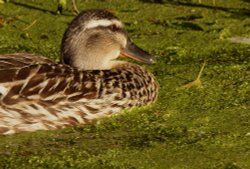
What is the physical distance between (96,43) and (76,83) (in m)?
0.69

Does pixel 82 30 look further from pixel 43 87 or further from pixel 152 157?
pixel 152 157

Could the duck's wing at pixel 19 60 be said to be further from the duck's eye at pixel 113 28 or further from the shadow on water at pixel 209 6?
the shadow on water at pixel 209 6

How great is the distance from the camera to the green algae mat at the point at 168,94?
5332mm

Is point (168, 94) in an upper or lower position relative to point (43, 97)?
lower

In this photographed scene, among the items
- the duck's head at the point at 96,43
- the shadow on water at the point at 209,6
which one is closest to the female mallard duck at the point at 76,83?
the duck's head at the point at 96,43

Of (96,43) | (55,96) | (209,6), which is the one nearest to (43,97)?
(55,96)

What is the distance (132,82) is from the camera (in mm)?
6449

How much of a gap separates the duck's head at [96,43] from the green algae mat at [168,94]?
1.40ft

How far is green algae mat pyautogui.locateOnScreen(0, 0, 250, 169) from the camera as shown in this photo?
533 centimetres

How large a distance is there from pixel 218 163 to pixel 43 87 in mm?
1366

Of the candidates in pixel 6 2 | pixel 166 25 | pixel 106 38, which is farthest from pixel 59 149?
pixel 6 2

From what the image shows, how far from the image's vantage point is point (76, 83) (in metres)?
6.04

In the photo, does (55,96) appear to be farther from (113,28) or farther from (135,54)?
(135,54)

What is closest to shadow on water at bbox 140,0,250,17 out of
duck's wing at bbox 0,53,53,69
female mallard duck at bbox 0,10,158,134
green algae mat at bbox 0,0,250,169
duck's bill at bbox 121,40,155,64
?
green algae mat at bbox 0,0,250,169
